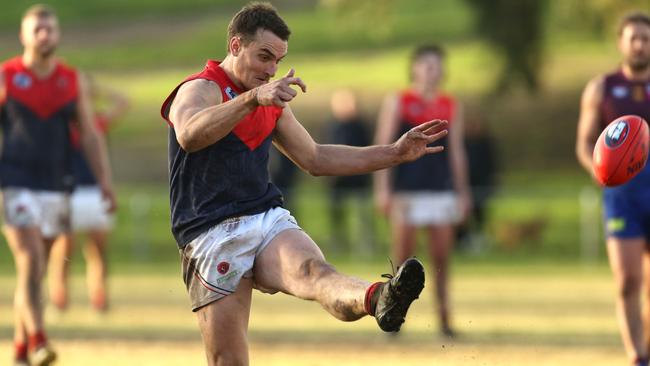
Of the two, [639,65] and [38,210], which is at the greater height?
[639,65]

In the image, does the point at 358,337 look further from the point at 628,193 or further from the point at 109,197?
the point at 628,193

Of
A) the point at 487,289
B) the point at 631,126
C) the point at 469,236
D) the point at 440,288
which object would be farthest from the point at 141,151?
the point at 631,126

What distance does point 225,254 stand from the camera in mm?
7637

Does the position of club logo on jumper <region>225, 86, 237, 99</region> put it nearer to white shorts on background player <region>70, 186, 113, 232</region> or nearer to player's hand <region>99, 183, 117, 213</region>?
player's hand <region>99, 183, 117, 213</region>

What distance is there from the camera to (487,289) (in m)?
19.3

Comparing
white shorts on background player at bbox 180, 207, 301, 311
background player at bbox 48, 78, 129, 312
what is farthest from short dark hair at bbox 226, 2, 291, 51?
background player at bbox 48, 78, 129, 312

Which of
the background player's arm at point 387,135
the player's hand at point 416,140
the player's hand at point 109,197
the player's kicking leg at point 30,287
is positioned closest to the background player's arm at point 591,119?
the background player's arm at point 387,135

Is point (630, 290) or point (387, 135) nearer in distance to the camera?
point (630, 290)

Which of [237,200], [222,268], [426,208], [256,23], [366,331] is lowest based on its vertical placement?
[366,331]

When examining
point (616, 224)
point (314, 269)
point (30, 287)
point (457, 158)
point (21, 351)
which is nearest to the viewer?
point (314, 269)

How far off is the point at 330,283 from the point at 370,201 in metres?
17.6

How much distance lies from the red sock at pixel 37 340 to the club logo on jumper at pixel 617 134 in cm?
433

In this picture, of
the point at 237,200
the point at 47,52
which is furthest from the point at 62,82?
the point at 237,200

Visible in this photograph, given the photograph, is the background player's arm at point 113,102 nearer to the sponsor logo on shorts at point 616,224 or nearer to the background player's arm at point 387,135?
the background player's arm at point 387,135
